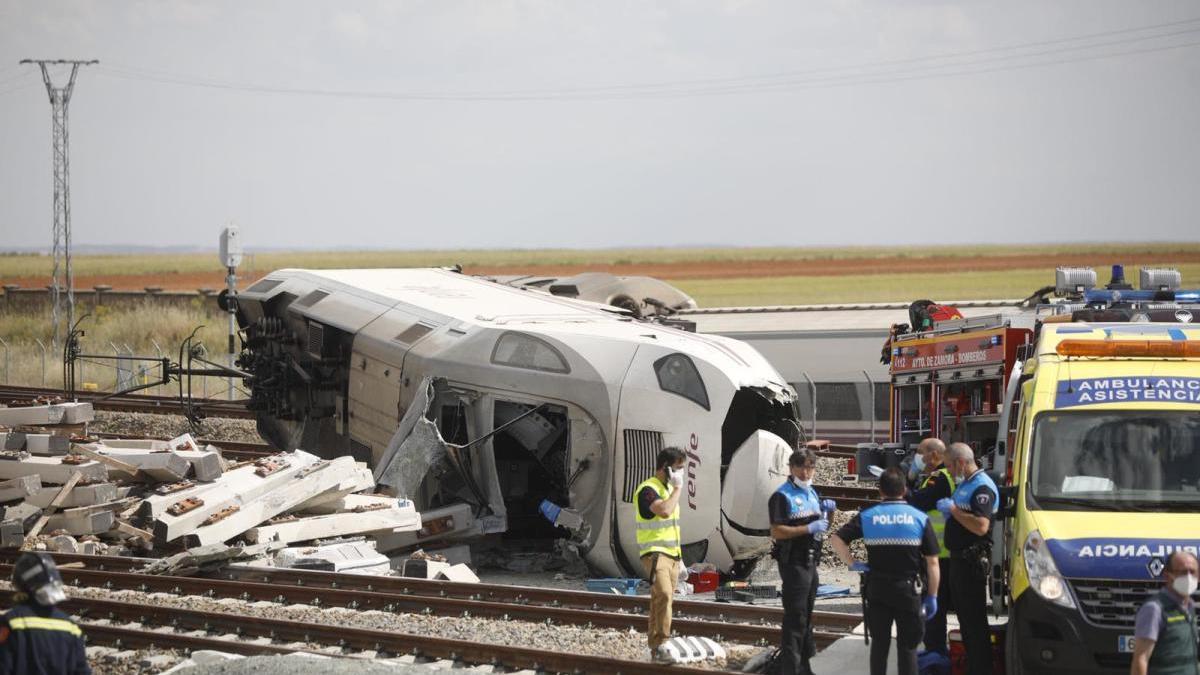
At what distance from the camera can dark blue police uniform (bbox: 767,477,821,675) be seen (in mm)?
10266

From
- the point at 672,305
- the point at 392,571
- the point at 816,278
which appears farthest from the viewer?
the point at 816,278

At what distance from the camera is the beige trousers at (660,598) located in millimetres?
10953

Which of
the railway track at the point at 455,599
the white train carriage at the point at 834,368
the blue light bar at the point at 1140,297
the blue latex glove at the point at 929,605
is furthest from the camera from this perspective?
the white train carriage at the point at 834,368

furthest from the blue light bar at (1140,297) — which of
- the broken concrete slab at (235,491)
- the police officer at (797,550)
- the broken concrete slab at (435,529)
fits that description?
the broken concrete slab at (235,491)

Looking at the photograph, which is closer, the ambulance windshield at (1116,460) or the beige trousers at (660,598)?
the ambulance windshield at (1116,460)

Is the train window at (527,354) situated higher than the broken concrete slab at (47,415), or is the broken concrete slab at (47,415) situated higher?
the train window at (527,354)

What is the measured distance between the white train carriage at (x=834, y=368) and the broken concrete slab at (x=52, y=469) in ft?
45.5

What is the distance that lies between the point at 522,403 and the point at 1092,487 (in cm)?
759

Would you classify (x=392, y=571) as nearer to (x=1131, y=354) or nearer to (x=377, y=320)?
(x=377, y=320)

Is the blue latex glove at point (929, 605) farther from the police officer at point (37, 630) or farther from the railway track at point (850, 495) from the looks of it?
the railway track at point (850, 495)

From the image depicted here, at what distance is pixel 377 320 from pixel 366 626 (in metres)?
6.86

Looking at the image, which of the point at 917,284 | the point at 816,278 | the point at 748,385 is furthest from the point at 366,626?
the point at 816,278

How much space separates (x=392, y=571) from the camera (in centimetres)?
1606

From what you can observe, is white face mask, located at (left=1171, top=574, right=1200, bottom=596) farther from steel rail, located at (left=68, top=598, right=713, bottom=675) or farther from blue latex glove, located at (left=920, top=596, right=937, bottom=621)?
steel rail, located at (left=68, top=598, right=713, bottom=675)
